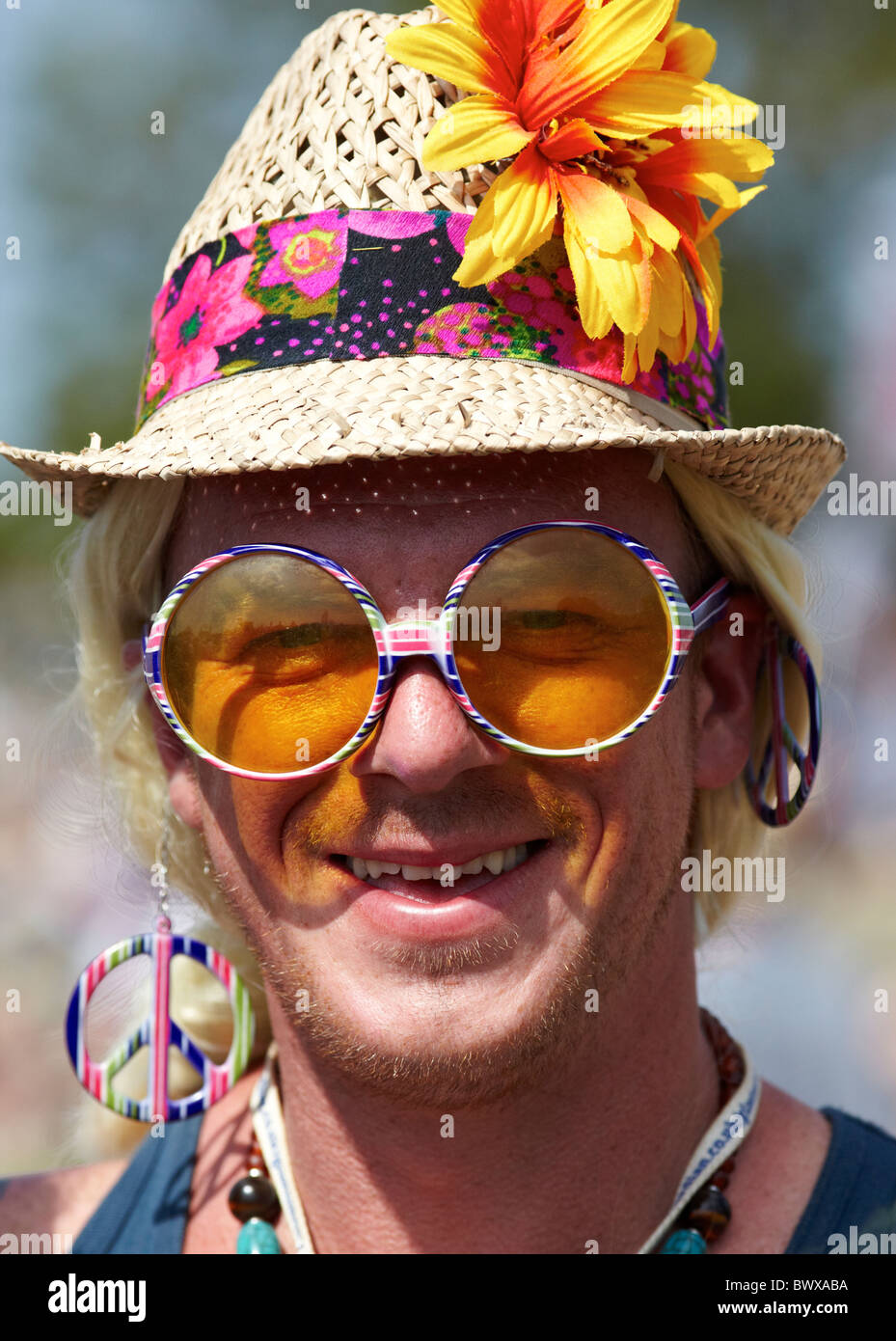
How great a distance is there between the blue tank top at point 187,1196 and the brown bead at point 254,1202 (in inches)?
2.3

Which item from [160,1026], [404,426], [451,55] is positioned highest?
[451,55]

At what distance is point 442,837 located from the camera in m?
1.88

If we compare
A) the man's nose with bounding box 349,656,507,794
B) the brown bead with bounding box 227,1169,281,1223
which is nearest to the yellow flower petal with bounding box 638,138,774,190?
the man's nose with bounding box 349,656,507,794

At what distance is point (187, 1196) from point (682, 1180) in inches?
37.0

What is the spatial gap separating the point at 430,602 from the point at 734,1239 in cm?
120

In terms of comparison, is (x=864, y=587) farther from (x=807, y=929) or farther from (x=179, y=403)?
(x=807, y=929)

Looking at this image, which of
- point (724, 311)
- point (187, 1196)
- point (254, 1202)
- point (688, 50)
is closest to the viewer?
point (688, 50)

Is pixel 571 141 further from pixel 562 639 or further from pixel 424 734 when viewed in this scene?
pixel 424 734

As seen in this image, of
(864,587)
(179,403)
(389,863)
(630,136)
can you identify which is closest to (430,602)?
(389,863)

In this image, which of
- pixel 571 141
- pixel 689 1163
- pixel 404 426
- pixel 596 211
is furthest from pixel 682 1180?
pixel 571 141

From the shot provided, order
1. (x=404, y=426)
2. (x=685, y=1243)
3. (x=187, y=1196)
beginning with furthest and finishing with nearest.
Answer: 1. (x=187, y=1196)
2. (x=685, y=1243)
3. (x=404, y=426)

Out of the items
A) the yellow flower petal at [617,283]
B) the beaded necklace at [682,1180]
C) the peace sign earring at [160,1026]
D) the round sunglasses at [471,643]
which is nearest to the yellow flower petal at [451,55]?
the yellow flower petal at [617,283]

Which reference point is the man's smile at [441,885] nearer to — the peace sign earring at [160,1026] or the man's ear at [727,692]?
the man's ear at [727,692]

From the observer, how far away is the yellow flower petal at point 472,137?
5.85ft
